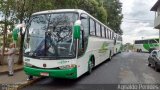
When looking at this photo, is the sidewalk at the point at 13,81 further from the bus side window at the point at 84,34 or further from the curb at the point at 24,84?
the bus side window at the point at 84,34

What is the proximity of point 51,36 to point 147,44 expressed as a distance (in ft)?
149

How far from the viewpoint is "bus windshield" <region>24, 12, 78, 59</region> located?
11705 mm

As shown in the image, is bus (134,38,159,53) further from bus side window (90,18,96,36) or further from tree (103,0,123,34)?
bus side window (90,18,96,36)

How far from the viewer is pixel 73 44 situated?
11.8 meters

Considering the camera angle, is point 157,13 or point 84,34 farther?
point 157,13

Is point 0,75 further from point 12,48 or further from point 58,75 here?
point 58,75

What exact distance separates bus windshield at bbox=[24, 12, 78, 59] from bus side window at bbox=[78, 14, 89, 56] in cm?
81

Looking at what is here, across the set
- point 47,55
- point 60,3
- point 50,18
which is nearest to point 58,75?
point 47,55

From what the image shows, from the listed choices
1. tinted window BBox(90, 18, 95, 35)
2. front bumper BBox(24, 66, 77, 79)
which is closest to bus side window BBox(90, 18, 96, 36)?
tinted window BBox(90, 18, 95, 35)

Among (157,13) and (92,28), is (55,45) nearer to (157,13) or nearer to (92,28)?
(92,28)

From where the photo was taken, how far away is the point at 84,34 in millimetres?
13531

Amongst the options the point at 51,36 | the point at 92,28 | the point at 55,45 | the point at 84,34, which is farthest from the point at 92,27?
the point at 55,45

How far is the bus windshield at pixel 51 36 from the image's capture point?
11705mm

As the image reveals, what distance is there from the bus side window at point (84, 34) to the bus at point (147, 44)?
128ft
